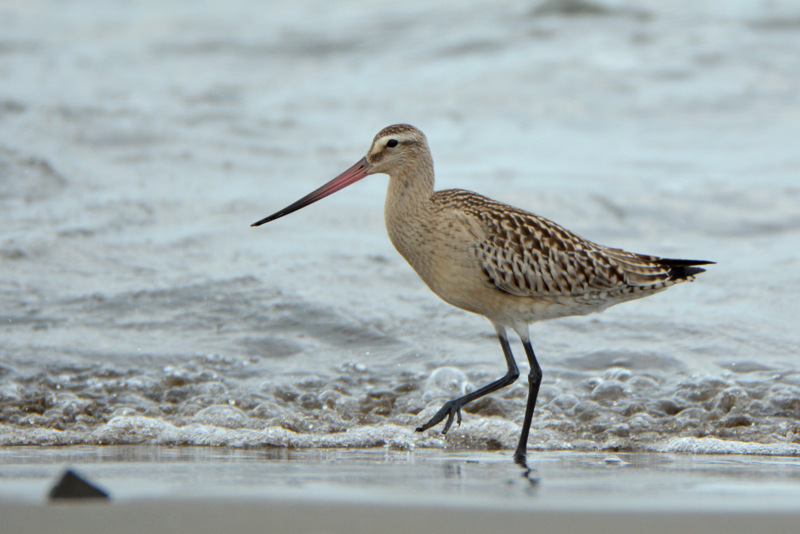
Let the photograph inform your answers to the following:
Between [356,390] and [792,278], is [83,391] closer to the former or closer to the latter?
[356,390]

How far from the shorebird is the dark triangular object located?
91.5 inches

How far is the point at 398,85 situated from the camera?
55.1 feet

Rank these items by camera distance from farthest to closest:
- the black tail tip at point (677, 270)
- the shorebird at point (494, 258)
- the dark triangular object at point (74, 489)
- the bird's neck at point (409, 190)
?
the black tail tip at point (677, 270) < the bird's neck at point (409, 190) < the shorebird at point (494, 258) < the dark triangular object at point (74, 489)

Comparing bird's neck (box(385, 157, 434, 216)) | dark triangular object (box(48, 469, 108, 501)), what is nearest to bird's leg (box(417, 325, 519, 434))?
bird's neck (box(385, 157, 434, 216))

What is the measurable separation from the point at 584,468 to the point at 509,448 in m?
0.95

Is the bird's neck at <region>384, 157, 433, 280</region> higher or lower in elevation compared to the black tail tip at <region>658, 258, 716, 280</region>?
higher

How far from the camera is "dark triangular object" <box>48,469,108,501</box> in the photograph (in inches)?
142

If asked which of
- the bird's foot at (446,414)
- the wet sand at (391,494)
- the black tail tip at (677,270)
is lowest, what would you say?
the wet sand at (391,494)

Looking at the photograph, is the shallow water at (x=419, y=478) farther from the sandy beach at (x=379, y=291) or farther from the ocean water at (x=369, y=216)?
the ocean water at (x=369, y=216)

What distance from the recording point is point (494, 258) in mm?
5801

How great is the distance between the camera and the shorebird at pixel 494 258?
19.1ft

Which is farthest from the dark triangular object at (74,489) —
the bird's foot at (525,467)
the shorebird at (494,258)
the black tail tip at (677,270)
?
the black tail tip at (677,270)

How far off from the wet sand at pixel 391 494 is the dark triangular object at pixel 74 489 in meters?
0.07

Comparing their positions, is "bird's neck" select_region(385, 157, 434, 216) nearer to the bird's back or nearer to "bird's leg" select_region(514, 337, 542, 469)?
the bird's back
